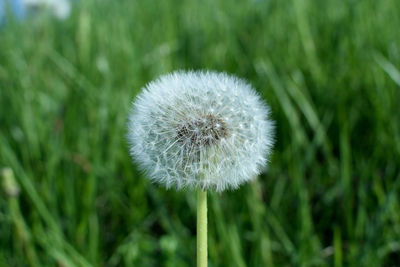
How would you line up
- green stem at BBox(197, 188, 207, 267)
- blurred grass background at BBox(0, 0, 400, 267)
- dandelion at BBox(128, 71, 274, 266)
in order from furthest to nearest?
blurred grass background at BBox(0, 0, 400, 267), dandelion at BBox(128, 71, 274, 266), green stem at BBox(197, 188, 207, 267)

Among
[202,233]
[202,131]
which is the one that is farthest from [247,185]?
[202,233]

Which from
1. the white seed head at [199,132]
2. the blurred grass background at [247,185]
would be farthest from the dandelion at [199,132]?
the blurred grass background at [247,185]

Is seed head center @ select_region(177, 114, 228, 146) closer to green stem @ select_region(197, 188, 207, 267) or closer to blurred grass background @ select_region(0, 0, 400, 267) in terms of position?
green stem @ select_region(197, 188, 207, 267)

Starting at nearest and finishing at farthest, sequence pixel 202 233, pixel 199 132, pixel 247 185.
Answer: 1. pixel 202 233
2. pixel 199 132
3. pixel 247 185

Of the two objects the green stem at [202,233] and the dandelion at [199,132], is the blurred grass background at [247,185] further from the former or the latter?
the green stem at [202,233]

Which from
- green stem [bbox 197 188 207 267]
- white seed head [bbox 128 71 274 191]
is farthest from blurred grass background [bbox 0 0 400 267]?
green stem [bbox 197 188 207 267]

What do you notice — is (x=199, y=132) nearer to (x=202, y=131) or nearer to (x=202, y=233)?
(x=202, y=131)
